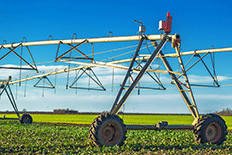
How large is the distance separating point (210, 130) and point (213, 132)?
23 centimetres

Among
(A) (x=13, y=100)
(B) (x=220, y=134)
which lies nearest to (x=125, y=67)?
(B) (x=220, y=134)

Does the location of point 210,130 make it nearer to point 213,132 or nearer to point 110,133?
point 213,132

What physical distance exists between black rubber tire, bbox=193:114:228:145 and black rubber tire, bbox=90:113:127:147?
14.5 ft

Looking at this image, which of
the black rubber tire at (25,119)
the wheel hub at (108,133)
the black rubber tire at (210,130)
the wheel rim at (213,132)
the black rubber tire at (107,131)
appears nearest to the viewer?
the black rubber tire at (107,131)

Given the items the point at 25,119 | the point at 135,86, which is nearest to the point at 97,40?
the point at 135,86

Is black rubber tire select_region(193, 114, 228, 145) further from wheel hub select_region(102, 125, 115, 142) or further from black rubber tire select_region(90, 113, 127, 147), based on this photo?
wheel hub select_region(102, 125, 115, 142)

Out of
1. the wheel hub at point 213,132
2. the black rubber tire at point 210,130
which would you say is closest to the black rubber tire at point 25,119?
the black rubber tire at point 210,130

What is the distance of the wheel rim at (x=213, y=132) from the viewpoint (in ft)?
47.2

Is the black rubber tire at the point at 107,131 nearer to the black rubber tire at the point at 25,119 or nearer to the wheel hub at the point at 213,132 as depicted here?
the wheel hub at the point at 213,132

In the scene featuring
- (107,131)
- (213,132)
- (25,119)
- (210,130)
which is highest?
(107,131)

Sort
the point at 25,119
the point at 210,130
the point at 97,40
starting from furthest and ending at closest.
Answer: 1. the point at 25,119
2. the point at 97,40
3. the point at 210,130

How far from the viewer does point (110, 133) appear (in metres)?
12.2

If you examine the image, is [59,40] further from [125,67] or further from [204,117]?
[204,117]

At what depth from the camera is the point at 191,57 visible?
19125mm
